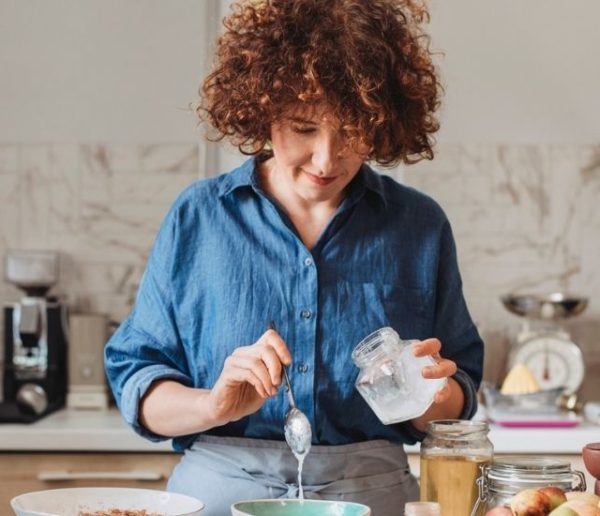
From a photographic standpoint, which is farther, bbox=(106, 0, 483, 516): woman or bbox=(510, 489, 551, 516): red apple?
bbox=(106, 0, 483, 516): woman

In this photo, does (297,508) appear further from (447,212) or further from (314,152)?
(447,212)

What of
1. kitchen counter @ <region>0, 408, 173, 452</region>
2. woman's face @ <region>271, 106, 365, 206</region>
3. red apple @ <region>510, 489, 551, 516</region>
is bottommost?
kitchen counter @ <region>0, 408, 173, 452</region>

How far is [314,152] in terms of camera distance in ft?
5.60

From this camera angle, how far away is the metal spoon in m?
1.65

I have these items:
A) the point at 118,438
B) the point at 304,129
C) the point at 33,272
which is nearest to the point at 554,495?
the point at 304,129

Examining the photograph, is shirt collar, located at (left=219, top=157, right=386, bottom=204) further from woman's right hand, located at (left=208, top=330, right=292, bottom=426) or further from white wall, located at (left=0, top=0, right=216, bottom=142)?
white wall, located at (left=0, top=0, right=216, bottom=142)

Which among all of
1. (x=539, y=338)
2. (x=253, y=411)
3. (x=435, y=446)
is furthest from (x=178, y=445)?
(x=539, y=338)

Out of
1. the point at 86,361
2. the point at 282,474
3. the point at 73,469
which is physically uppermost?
the point at 282,474

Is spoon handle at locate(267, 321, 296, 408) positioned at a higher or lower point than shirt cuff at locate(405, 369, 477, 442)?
higher

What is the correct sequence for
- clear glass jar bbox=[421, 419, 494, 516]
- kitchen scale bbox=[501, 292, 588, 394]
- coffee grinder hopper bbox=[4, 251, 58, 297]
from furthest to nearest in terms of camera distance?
coffee grinder hopper bbox=[4, 251, 58, 297] < kitchen scale bbox=[501, 292, 588, 394] < clear glass jar bbox=[421, 419, 494, 516]

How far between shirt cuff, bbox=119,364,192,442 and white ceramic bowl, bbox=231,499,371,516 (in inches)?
15.1

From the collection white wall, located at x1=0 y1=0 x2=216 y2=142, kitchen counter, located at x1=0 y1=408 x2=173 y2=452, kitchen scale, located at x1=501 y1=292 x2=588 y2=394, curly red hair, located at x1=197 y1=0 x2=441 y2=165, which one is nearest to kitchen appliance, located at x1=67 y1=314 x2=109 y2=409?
kitchen counter, located at x1=0 y1=408 x2=173 y2=452

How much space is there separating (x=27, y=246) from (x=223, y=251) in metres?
1.75

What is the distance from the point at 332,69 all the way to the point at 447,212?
5.81ft
